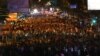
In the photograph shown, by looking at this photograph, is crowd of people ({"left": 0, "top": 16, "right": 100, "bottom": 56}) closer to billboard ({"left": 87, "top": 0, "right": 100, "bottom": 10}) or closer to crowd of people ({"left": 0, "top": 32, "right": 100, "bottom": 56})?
crowd of people ({"left": 0, "top": 32, "right": 100, "bottom": 56})

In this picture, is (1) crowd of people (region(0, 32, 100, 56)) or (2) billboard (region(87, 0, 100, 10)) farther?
(2) billboard (region(87, 0, 100, 10))

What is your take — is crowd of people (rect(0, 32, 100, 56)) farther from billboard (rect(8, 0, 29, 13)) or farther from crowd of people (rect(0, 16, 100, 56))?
billboard (rect(8, 0, 29, 13))

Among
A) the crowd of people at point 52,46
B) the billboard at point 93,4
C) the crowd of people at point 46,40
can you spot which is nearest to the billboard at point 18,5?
the crowd of people at point 46,40

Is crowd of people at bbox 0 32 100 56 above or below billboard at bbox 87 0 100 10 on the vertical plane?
below

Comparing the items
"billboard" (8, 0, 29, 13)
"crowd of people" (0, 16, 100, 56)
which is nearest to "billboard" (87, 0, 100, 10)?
"crowd of people" (0, 16, 100, 56)

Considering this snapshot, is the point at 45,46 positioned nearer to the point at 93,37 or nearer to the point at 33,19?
the point at 33,19

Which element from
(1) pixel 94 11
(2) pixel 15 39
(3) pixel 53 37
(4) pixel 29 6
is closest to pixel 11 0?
(4) pixel 29 6

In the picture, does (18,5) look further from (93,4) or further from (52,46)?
(93,4)

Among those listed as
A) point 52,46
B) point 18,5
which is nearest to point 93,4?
point 52,46
